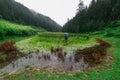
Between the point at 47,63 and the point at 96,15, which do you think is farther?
the point at 96,15

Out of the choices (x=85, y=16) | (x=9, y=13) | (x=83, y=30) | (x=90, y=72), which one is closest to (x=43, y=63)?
(x=90, y=72)

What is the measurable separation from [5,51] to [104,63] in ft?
49.9

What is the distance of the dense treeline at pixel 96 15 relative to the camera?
312 feet

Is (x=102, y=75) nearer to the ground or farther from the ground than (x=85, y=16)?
nearer to the ground

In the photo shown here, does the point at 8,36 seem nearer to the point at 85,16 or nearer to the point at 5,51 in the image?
the point at 5,51

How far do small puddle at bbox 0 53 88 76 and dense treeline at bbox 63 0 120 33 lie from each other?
71925 millimetres

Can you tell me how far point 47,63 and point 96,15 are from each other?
96181mm

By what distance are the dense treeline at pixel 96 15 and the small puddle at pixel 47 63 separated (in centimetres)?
7192

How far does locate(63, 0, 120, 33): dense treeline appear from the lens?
9512cm

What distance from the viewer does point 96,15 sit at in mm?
111062

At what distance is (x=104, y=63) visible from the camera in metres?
19.5

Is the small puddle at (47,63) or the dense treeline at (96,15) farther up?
the dense treeline at (96,15)

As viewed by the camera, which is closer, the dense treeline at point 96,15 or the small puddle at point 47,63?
the small puddle at point 47,63

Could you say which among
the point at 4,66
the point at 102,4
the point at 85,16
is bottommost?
the point at 4,66
